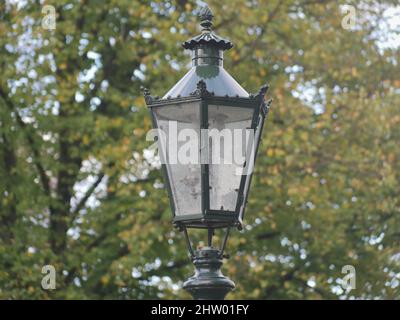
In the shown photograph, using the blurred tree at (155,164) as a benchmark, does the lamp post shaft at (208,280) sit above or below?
below

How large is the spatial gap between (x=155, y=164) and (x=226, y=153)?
383 inches

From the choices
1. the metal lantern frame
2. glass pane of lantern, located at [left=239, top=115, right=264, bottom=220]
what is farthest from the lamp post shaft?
glass pane of lantern, located at [left=239, top=115, right=264, bottom=220]

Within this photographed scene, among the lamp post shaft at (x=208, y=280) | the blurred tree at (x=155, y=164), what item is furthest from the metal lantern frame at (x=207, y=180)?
the blurred tree at (x=155, y=164)

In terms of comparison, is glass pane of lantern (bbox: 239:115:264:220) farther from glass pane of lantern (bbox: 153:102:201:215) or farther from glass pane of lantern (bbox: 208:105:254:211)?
glass pane of lantern (bbox: 153:102:201:215)

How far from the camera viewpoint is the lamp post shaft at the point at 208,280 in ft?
22.4

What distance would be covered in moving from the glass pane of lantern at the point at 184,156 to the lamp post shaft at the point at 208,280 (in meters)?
0.31

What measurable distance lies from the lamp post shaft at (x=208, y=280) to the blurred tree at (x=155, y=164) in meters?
8.75

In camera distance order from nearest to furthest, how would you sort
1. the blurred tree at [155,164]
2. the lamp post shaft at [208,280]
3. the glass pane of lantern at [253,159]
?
the lamp post shaft at [208,280] → the glass pane of lantern at [253,159] → the blurred tree at [155,164]

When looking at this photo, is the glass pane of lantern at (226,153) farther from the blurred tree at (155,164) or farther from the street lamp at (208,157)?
the blurred tree at (155,164)

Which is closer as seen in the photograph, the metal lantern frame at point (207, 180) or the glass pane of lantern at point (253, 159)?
the metal lantern frame at point (207, 180)

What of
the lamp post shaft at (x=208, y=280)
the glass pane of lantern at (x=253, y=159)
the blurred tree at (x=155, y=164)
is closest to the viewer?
the lamp post shaft at (x=208, y=280)

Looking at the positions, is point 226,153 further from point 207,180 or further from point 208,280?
point 208,280

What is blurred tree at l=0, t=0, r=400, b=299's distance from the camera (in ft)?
53.2

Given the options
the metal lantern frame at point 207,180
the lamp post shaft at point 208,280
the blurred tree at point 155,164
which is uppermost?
the blurred tree at point 155,164
